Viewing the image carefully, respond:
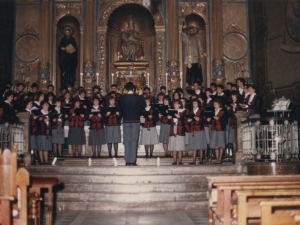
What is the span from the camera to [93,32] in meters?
18.7

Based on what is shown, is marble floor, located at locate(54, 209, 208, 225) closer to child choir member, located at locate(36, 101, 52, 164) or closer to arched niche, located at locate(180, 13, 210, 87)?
child choir member, located at locate(36, 101, 52, 164)

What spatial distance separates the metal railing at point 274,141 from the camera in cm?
1112

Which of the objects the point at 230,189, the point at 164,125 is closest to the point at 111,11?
the point at 164,125

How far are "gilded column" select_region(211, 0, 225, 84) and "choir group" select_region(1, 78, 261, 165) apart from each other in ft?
12.9

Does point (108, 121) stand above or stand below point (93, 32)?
below

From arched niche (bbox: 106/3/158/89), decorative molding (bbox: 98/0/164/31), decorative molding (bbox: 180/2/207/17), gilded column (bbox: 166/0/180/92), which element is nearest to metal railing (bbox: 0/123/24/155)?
gilded column (bbox: 166/0/180/92)

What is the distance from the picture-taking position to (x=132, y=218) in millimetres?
8633

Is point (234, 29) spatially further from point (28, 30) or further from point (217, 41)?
point (28, 30)

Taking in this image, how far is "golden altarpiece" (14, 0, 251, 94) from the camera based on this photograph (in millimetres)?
18438

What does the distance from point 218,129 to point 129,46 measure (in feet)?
26.9

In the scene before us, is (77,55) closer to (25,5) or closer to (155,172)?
(25,5)

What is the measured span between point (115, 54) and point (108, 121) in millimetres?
7102

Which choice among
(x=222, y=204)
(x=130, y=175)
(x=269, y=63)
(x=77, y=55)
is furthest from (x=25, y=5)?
(x=222, y=204)

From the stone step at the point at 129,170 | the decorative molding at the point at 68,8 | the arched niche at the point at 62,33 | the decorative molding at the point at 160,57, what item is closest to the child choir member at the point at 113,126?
the stone step at the point at 129,170
